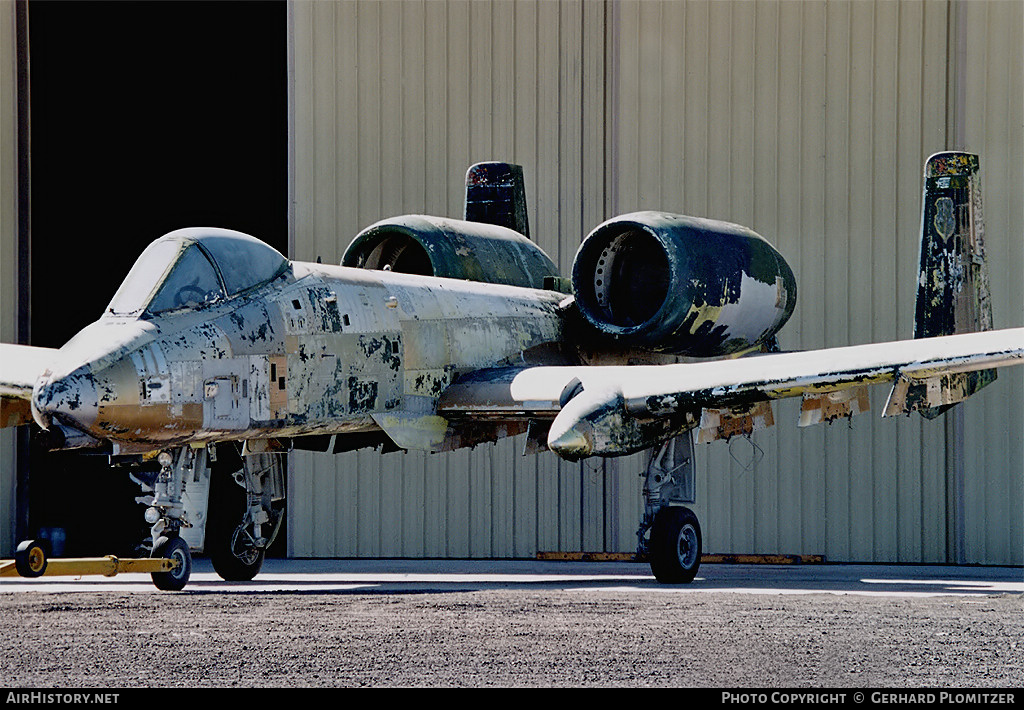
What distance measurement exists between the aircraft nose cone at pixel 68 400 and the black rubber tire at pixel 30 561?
0.84 meters

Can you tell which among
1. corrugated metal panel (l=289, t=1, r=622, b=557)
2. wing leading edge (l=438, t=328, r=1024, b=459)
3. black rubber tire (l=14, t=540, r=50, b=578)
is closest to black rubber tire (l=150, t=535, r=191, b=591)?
black rubber tire (l=14, t=540, r=50, b=578)

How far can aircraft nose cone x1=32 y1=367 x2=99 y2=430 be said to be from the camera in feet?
29.4

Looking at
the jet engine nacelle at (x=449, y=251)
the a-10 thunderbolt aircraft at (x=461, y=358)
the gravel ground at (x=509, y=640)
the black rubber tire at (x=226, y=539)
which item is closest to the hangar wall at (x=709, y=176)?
the a-10 thunderbolt aircraft at (x=461, y=358)

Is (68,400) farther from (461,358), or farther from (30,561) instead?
(461,358)

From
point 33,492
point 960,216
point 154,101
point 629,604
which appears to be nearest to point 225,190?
point 154,101

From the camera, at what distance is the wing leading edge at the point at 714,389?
10.2 metres

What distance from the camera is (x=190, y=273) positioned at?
10.0 metres

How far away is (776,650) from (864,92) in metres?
10.9

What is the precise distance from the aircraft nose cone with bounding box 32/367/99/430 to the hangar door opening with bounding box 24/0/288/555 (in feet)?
→ 30.7

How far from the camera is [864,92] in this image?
16.7 metres

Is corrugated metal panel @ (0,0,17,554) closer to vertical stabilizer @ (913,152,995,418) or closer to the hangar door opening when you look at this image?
the hangar door opening

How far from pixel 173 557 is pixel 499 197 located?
254 inches

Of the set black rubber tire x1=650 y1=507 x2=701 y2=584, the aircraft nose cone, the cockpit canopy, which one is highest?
the cockpit canopy

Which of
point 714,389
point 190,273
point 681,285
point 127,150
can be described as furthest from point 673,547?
point 127,150
